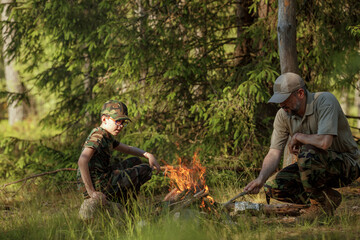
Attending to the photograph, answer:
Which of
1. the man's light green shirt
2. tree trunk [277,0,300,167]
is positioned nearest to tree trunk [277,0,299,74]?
tree trunk [277,0,300,167]

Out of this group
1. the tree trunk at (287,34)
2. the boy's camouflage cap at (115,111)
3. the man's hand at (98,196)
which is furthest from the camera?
the tree trunk at (287,34)

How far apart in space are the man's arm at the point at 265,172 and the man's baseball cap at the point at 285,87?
0.68 metres

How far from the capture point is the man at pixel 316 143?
405cm

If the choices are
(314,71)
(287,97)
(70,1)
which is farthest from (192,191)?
(70,1)

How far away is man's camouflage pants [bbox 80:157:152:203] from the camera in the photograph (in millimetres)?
4605

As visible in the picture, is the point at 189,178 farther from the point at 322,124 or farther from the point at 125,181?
the point at 322,124

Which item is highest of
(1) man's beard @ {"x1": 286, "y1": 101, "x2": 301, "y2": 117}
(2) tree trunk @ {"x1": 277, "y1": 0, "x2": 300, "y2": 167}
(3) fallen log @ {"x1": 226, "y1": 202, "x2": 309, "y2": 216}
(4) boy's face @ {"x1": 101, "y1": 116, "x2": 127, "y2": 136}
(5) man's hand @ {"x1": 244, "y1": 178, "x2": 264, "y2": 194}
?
(2) tree trunk @ {"x1": 277, "y1": 0, "x2": 300, "y2": 167}

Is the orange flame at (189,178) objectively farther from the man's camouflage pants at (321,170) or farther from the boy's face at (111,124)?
the man's camouflage pants at (321,170)

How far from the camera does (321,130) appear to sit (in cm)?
400

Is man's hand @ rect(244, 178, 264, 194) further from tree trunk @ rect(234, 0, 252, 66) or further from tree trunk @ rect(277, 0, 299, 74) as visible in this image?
tree trunk @ rect(234, 0, 252, 66)

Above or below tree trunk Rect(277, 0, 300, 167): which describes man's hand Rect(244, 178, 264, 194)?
below

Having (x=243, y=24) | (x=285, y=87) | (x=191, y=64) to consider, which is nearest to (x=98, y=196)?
(x=285, y=87)

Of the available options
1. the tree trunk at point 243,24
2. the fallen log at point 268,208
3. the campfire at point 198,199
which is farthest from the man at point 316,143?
the tree trunk at point 243,24

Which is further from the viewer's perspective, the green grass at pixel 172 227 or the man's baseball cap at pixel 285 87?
the man's baseball cap at pixel 285 87
